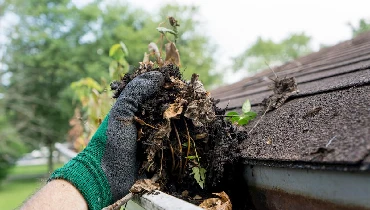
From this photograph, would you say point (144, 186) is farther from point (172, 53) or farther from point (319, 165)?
point (172, 53)

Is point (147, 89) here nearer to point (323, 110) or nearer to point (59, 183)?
point (59, 183)

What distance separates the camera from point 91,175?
1.05 meters

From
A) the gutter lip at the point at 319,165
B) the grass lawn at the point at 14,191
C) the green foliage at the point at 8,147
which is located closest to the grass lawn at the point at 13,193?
the grass lawn at the point at 14,191

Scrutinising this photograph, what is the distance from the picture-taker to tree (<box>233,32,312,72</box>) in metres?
28.5

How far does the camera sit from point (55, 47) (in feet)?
58.3

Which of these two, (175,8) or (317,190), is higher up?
(175,8)

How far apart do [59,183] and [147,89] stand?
0.39m

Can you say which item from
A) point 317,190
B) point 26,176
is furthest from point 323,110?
point 26,176

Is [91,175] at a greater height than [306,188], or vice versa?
[91,175]

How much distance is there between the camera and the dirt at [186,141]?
1076mm

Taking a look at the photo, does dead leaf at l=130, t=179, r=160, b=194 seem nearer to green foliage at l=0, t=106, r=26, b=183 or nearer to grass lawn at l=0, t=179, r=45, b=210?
grass lawn at l=0, t=179, r=45, b=210

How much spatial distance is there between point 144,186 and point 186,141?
0.19 m

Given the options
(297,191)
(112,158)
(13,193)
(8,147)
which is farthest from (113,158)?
(13,193)

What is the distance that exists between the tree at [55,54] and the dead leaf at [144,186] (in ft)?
52.9
